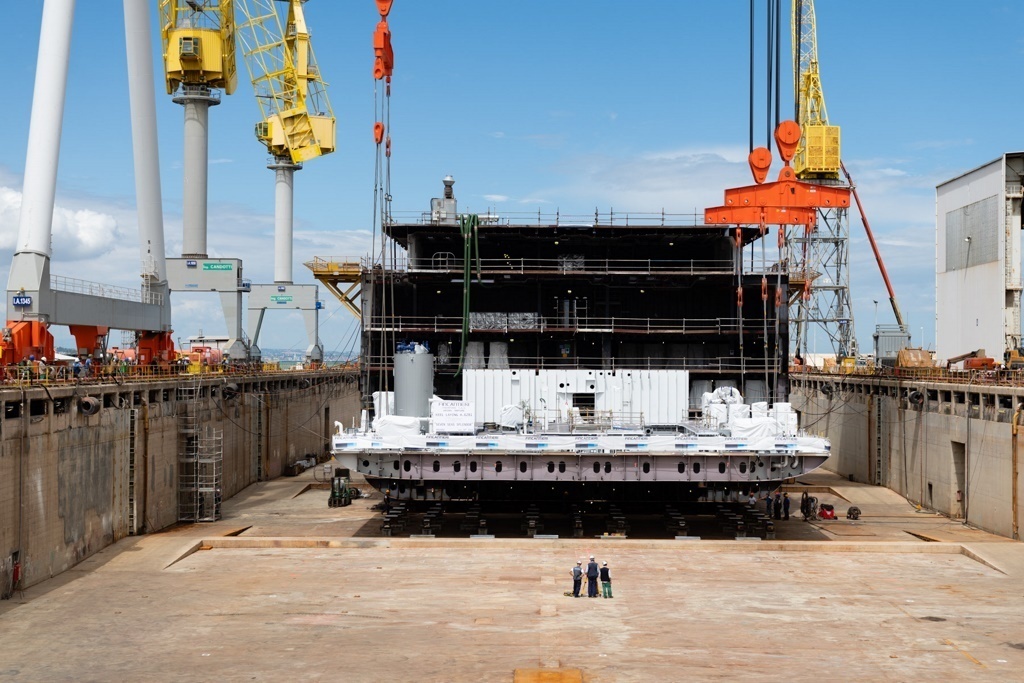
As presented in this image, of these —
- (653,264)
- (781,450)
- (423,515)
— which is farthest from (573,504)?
(653,264)

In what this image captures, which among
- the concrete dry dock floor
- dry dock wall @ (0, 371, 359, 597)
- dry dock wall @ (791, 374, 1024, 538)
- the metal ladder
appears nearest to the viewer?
Result: the concrete dry dock floor

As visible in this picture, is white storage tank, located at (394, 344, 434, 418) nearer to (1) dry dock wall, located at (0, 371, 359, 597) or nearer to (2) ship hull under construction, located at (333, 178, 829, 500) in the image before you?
(2) ship hull under construction, located at (333, 178, 829, 500)

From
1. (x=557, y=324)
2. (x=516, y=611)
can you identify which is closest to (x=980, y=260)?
(x=557, y=324)

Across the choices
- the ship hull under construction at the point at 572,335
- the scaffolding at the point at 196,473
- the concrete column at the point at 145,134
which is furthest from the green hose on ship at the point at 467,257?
the concrete column at the point at 145,134

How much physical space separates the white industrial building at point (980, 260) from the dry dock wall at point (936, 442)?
564cm

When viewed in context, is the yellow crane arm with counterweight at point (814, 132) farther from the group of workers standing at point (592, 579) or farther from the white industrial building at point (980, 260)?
the group of workers standing at point (592, 579)

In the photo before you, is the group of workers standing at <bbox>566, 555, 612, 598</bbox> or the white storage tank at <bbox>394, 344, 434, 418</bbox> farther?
the white storage tank at <bbox>394, 344, 434, 418</bbox>

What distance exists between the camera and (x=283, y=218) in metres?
94.6

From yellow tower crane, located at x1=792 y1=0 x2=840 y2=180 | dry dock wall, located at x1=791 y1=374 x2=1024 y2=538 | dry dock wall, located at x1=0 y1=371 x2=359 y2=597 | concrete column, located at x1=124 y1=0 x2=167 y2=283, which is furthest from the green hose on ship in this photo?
yellow tower crane, located at x1=792 y1=0 x2=840 y2=180

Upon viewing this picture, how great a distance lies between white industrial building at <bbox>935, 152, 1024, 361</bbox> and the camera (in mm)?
54438

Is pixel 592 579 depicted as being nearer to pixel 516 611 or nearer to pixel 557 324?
pixel 516 611

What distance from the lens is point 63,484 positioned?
34.4 metres

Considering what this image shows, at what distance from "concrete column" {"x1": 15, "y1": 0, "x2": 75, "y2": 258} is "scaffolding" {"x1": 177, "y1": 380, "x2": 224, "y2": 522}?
10.7m

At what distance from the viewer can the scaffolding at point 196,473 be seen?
1810 inches
